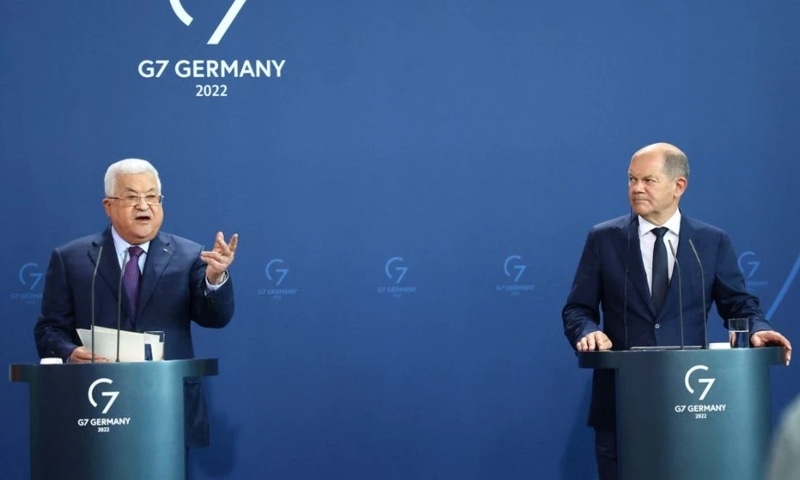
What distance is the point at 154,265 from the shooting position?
4.08m

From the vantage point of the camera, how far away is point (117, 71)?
5.20 m

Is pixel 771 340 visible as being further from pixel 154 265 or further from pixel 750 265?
pixel 154 265

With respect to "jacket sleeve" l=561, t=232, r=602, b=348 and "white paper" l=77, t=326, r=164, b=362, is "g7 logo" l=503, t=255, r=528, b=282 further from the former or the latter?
"white paper" l=77, t=326, r=164, b=362

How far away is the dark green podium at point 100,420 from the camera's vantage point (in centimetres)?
315

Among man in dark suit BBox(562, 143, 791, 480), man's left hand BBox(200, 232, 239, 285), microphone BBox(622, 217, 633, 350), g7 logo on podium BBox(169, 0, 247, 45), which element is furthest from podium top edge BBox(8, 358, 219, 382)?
g7 logo on podium BBox(169, 0, 247, 45)

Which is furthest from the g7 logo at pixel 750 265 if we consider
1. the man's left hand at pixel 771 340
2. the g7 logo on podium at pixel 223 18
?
the g7 logo on podium at pixel 223 18

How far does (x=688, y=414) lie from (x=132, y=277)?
208cm

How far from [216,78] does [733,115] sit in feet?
8.17

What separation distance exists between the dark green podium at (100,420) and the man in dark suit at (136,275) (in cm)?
79

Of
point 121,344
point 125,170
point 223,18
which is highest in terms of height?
point 223,18

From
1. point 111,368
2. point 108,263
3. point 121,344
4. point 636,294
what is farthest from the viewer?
point 108,263

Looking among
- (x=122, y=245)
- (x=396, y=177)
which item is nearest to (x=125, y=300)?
(x=122, y=245)

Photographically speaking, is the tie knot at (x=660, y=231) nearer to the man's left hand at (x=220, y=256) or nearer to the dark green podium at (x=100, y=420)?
the man's left hand at (x=220, y=256)

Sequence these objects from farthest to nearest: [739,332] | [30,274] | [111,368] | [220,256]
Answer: [30,274] < [220,256] < [739,332] < [111,368]
